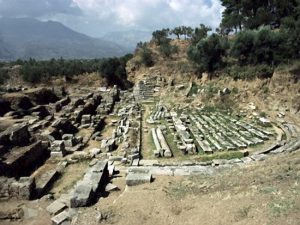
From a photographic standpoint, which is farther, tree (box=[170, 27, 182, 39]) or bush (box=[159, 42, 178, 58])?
tree (box=[170, 27, 182, 39])

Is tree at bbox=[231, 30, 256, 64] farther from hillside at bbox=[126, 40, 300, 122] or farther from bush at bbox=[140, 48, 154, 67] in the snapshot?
bush at bbox=[140, 48, 154, 67]

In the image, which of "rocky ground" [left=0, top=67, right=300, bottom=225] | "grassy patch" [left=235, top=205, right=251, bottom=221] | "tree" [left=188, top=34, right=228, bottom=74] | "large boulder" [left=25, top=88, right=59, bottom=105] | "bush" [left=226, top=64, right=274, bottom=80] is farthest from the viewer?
"large boulder" [left=25, top=88, right=59, bottom=105]

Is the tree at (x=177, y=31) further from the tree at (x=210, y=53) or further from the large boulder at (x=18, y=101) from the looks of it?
the large boulder at (x=18, y=101)

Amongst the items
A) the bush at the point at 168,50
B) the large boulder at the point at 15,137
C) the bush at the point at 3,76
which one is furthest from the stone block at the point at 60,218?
the bush at the point at 3,76

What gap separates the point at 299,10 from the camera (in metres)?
40.1

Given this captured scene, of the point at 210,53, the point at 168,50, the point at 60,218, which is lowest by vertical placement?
the point at 60,218

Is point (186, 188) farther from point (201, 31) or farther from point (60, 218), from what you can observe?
point (201, 31)

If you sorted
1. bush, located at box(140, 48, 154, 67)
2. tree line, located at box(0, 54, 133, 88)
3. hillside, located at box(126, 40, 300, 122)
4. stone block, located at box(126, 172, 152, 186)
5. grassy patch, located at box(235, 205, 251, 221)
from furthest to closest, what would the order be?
1. tree line, located at box(0, 54, 133, 88)
2. bush, located at box(140, 48, 154, 67)
3. hillside, located at box(126, 40, 300, 122)
4. stone block, located at box(126, 172, 152, 186)
5. grassy patch, located at box(235, 205, 251, 221)

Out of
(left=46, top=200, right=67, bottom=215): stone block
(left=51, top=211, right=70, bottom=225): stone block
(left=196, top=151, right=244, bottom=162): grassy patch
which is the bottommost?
(left=196, top=151, right=244, bottom=162): grassy patch

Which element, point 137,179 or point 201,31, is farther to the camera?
point 201,31

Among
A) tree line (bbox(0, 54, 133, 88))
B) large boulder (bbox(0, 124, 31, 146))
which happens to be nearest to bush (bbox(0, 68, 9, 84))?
tree line (bbox(0, 54, 133, 88))

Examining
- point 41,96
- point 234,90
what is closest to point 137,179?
point 234,90

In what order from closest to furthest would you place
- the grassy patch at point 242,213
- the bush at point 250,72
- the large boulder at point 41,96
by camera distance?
the grassy patch at point 242,213, the bush at point 250,72, the large boulder at point 41,96

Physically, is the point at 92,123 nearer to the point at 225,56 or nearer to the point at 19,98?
the point at 19,98
